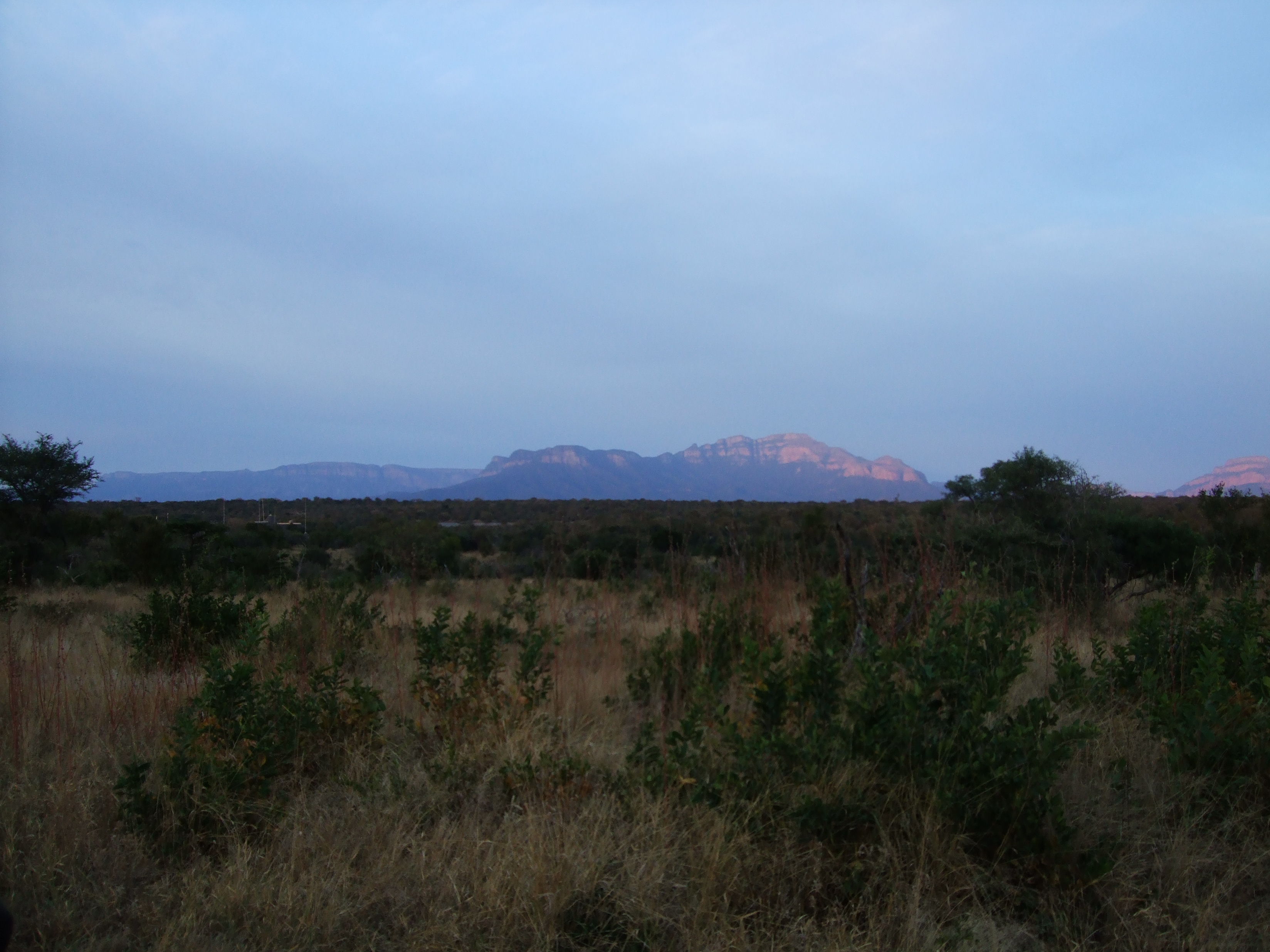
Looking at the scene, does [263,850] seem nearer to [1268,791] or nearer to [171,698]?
[171,698]

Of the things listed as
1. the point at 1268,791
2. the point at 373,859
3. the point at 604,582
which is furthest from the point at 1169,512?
the point at 373,859

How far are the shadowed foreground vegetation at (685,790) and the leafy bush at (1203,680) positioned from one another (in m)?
0.02

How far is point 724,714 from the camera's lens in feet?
12.2

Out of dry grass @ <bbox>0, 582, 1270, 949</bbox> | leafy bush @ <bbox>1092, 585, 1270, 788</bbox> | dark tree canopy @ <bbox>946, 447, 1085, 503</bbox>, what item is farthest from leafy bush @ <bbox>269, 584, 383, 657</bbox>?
dark tree canopy @ <bbox>946, 447, 1085, 503</bbox>

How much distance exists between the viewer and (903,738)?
10.4 ft

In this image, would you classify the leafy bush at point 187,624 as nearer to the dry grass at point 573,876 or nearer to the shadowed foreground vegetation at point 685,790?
the shadowed foreground vegetation at point 685,790

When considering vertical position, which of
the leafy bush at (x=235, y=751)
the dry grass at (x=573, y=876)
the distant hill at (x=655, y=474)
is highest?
the distant hill at (x=655, y=474)

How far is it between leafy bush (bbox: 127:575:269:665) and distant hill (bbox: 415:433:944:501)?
8434 cm

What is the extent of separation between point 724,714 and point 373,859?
1.68 metres

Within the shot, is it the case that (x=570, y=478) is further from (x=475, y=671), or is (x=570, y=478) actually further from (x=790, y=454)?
(x=475, y=671)

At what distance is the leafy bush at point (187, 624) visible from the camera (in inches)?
256

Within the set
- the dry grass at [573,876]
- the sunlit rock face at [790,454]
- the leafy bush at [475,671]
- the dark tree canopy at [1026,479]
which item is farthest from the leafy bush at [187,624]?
the sunlit rock face at [790,454]

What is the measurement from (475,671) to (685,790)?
1646mm

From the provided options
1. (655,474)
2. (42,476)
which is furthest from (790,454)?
(42,476)
